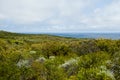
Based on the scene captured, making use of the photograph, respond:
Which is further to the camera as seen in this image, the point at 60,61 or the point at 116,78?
the point at 60,61

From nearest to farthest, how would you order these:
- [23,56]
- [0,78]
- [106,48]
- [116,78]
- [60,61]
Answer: [116,78]
[0,78]
[60,61]
[23,56]
[106,48]

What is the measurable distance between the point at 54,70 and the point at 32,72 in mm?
2388

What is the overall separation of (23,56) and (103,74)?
57.2 ft

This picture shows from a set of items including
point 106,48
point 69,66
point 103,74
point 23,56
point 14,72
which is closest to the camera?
point 103,74

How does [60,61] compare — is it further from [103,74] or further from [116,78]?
[103,74]

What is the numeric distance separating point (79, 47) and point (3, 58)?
12634 mm

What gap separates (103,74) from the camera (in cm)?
1986

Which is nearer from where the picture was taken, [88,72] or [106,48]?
[88,72]

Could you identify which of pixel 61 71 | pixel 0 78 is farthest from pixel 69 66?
pixel 0 78

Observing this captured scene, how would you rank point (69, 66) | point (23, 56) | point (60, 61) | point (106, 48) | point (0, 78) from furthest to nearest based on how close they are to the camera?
1. point (106, 48)
2. point (23, 56)
3. point (60, 61)
4. point (69, 66)
5. point (0, 78)

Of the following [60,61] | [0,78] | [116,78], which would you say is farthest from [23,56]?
[116,78]

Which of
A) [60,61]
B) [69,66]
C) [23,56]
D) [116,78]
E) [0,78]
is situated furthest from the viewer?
[23,56]

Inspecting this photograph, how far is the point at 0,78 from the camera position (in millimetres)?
24406

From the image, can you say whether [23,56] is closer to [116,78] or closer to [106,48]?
[106,48]
